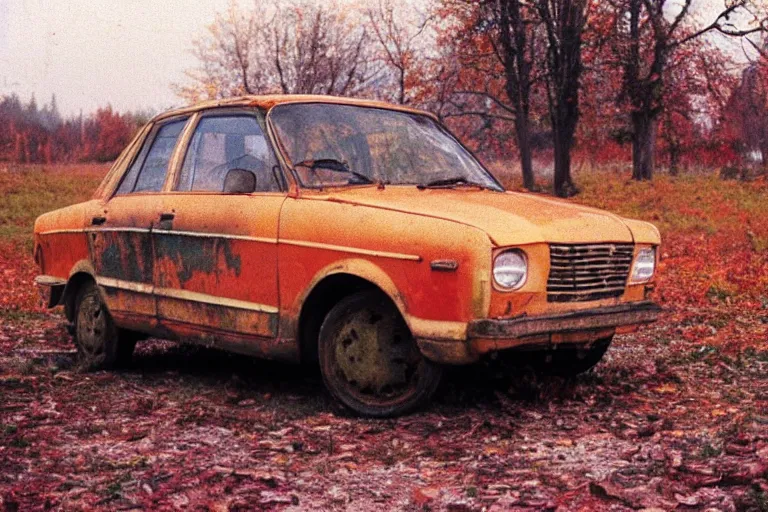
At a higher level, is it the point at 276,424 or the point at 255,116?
the point at 255,116

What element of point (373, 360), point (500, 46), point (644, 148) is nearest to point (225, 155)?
point (373, 360)

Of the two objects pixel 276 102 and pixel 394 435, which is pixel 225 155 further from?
pixel 394 435

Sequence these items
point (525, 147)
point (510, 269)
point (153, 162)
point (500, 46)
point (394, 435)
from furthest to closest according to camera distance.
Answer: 1. point (525, 147)
2. point (500, 46)
3. point (153, 162)
4. point (394, 435)
5. point (510, 269)

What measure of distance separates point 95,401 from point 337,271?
6.45ft

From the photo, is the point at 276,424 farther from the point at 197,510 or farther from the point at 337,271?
the point at 197,510

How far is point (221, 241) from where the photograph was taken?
6355 mm

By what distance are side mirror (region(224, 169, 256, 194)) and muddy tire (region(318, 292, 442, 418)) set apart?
1.01 meters

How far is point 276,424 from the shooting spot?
5727 millimetres

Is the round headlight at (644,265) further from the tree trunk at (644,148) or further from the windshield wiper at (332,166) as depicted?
the tree trunk at (644,148)

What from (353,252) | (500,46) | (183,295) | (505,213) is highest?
(500,46)

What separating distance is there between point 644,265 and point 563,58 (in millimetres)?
17402

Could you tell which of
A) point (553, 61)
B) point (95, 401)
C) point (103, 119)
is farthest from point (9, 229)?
point (103, 119)

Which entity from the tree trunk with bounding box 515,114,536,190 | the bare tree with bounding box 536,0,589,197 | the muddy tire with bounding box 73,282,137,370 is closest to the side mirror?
the muddy tire with bounding box 73,282,137,370

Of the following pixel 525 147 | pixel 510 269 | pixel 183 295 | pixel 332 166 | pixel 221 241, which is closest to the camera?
pixel 510 269
